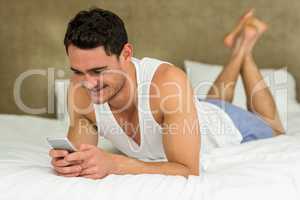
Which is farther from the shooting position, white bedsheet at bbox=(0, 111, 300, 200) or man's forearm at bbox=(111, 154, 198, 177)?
man's forearm at bbox=(111, 154, 198, 177)

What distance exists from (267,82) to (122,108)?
1.15 metres

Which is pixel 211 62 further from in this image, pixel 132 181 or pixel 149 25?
pixel 132 181

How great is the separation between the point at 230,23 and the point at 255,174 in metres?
1.48

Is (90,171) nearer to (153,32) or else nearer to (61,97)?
(61,97)

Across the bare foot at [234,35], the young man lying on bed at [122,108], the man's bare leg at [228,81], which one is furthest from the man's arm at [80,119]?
the bare foot at [234,35]

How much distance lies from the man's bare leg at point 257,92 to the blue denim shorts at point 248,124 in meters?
0.06

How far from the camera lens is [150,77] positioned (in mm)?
1620


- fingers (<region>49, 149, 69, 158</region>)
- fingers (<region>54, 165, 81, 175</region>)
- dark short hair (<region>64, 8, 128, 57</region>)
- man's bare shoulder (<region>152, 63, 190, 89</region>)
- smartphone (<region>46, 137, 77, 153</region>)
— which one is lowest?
fingers (<region>54, 165, 81, 175</region>)

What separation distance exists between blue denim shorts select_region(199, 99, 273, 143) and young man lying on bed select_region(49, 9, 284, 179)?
20 cm

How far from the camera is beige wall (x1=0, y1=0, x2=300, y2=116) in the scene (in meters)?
2.72

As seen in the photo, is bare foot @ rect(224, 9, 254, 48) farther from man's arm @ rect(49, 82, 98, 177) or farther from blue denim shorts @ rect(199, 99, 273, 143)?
man's arm @ rect(49, 82, 98, 177)

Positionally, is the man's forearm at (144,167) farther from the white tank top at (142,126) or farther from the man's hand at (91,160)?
the white tank top at (142,126)

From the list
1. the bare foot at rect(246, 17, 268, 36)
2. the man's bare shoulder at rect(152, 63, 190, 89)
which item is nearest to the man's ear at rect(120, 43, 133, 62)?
the man's bare shoulder at rect(152, 63, 190, 89)

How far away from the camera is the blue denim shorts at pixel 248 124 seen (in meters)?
2.11
